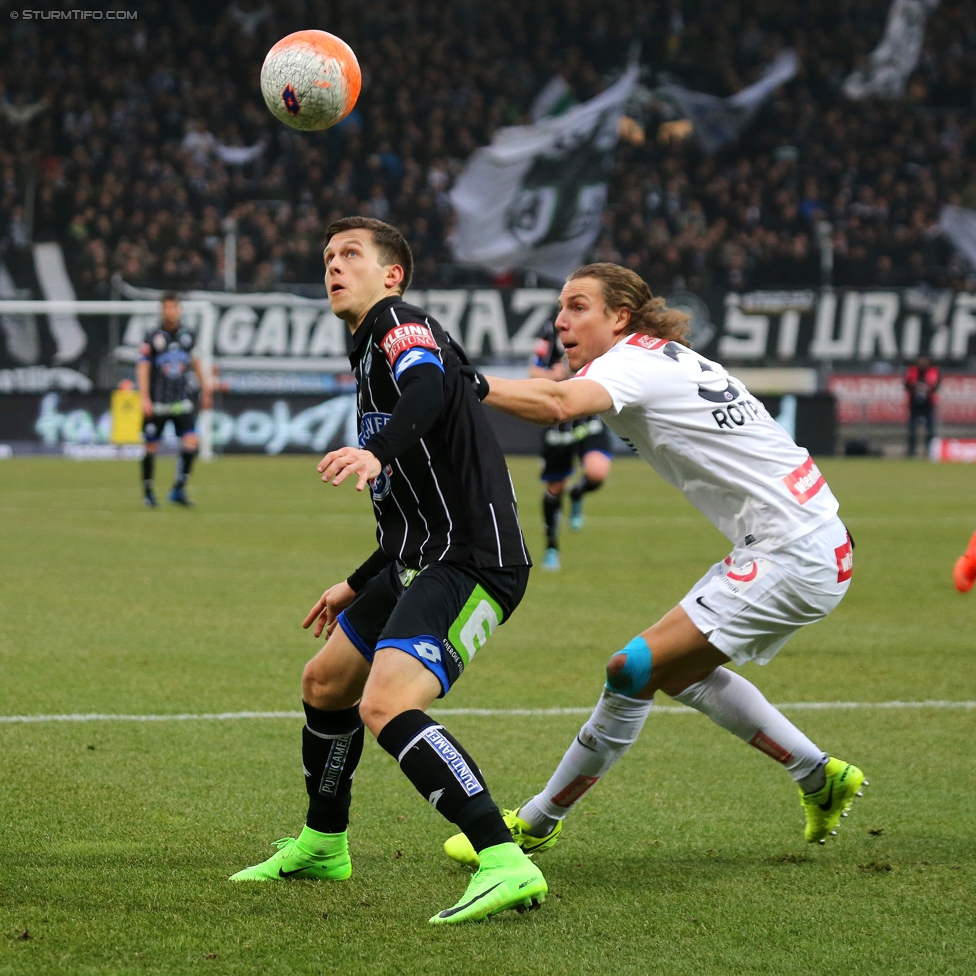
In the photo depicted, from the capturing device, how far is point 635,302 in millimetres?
4496

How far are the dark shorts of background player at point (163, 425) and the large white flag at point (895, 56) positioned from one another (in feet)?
79.7

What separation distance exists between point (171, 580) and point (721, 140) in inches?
1042

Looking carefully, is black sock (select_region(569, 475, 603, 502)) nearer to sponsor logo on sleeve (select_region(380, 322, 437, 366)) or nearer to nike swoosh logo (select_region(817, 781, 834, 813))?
nike swoosh logo (select_region(817, 781, 834, 813))

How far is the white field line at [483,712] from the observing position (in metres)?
6.29

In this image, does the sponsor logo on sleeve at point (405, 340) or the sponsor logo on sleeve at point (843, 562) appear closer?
the sponsor logo on sleeve at point (405, 340)

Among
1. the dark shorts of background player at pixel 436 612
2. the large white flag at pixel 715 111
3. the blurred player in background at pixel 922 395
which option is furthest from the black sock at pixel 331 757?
the large white flag at pixel 715 111

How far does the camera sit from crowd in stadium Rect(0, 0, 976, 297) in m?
30.3

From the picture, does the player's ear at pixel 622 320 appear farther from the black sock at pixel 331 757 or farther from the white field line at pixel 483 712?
the white field line at pixel 483 712

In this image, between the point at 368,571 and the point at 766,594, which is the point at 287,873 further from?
the point at 766,594

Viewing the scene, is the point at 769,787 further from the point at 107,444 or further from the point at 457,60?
the point at 457,60

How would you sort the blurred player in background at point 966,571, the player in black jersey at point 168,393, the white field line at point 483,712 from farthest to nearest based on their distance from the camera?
the player in black jersey at point 168,393 < the white field line at point 483,712 < the blurred player in background at point 966,571

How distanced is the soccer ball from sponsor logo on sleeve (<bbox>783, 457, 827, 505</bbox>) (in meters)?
2.22

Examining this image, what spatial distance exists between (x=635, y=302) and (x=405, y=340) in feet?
2.86

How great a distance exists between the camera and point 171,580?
1099 cm
